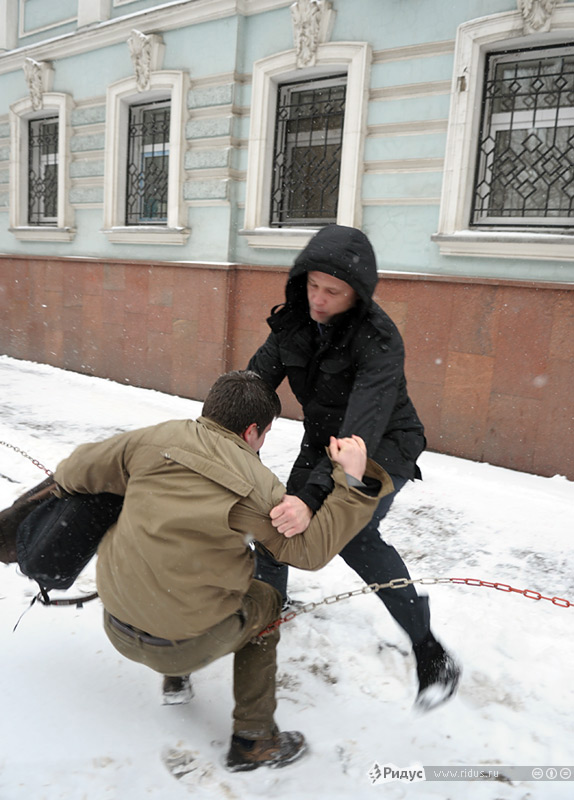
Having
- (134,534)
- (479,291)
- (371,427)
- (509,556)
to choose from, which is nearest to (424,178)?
(479,291)

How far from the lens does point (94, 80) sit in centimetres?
855

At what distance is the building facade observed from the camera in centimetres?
547

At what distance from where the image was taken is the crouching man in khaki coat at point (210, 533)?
183 centimetres

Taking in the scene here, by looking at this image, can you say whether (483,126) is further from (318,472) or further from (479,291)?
(318,472)

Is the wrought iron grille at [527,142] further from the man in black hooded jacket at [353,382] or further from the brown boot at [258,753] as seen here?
the brown boot at [258,753]

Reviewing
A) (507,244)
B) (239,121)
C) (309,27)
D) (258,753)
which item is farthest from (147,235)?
(258,753)

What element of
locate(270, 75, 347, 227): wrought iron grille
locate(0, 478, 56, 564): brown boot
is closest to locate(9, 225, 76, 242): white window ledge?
locate(270, 75, 347, 227): wrought iron grille

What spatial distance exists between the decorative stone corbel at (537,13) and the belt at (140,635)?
547 centimetres

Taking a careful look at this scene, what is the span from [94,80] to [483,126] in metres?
5.46

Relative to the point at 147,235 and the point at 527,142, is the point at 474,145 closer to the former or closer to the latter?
the point at 527,142

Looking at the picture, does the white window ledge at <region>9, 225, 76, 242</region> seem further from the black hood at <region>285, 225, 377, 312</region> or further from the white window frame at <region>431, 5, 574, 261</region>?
the black hood at <region>285, 225, 377, 312</region>

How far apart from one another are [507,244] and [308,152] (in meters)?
2.62

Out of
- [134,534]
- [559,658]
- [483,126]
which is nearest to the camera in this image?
[134,534]

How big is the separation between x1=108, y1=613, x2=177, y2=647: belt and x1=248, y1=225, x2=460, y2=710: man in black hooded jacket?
1.97 ft
